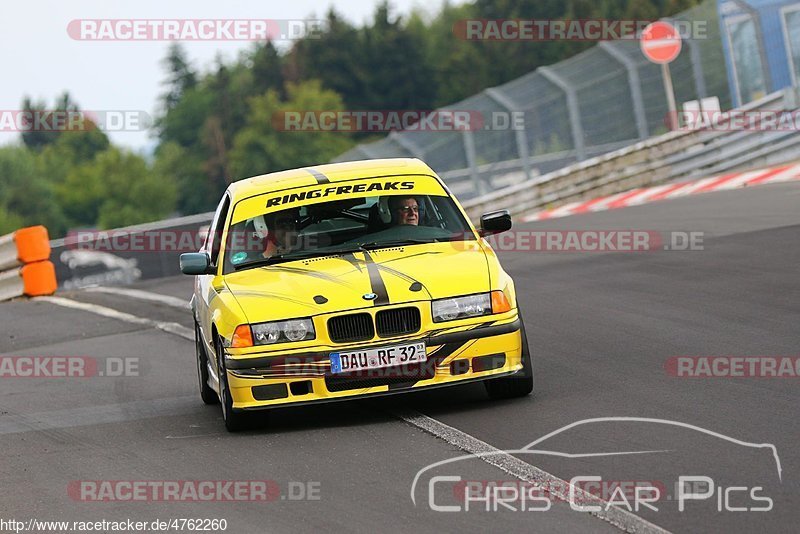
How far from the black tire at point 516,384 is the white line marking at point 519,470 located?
0.47m

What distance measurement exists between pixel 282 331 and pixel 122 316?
8536 mm

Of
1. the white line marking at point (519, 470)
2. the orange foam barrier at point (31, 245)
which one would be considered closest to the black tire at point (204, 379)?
the white line marking at point (519, 470)

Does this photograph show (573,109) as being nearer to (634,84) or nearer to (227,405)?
(634,84)

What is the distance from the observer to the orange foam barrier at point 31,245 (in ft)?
63.4

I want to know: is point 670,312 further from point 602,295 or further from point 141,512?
point 141,512

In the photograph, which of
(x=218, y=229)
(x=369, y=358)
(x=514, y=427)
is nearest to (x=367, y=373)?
(x=369, y=358)

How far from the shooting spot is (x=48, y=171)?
175 metres

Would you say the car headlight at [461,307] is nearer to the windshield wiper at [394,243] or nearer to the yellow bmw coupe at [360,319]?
the yellow bmw coupe at [360,319]

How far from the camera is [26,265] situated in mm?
19500

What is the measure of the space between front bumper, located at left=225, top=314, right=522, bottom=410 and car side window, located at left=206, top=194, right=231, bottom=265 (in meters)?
→ 1.61

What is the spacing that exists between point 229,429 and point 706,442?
2.89m

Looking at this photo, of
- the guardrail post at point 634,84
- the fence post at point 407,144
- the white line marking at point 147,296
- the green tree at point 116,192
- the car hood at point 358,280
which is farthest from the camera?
the green tree at point 116,192

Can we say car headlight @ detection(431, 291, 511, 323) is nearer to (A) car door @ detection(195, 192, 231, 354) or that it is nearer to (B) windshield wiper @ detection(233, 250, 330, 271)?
(B) windshield wiper @ detection(233, 250, 330, 271)

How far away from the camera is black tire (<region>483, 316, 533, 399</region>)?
8258 millimetres
